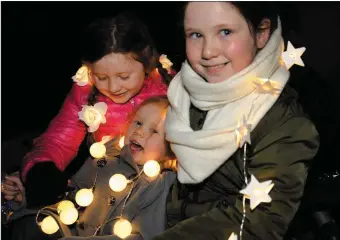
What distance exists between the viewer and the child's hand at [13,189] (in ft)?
5.60

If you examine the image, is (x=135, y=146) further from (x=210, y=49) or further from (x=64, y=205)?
(x=210, y=49)

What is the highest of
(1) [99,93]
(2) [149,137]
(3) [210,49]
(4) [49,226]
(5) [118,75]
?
(3) [210,49]

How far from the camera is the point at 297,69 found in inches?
67.5

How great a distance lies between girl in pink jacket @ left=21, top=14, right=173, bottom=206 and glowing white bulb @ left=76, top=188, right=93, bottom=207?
0.13 meters

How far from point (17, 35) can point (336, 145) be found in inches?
66.4

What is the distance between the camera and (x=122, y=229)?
147 centimetres

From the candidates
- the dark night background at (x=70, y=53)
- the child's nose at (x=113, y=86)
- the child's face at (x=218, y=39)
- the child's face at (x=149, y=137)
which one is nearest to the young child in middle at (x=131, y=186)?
the child's face at (x=149, y=137)

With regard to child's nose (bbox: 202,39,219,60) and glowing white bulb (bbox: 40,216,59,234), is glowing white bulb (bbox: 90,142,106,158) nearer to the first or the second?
glowing white bulb (bbox: 40,216,59,234)

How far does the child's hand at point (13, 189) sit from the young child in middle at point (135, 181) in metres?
0.19

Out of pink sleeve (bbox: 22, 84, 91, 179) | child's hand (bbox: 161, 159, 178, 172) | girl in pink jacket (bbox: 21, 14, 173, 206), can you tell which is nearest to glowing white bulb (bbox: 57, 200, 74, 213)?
girl in pink jacket (bbox: 21, 14, 173, 206)

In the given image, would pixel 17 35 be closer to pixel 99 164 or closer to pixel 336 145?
pixel 99 164

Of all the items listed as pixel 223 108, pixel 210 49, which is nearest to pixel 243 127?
pixel 223 108

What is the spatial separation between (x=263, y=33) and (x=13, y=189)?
101 centimetres

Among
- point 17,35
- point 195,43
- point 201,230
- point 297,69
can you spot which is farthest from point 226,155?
point 17,35
